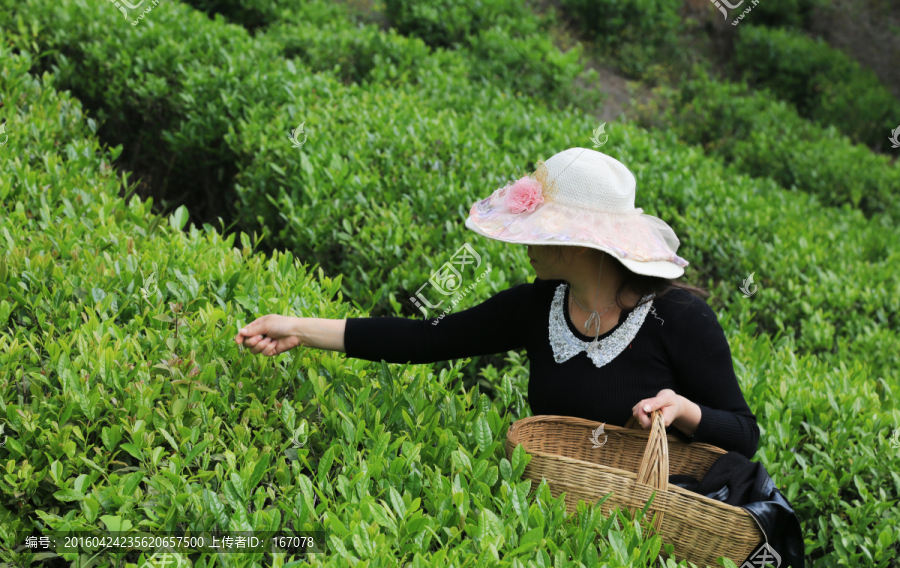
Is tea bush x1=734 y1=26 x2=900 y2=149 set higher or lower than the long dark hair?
higher

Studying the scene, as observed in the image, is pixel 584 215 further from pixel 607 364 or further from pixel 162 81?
pixel 162 81

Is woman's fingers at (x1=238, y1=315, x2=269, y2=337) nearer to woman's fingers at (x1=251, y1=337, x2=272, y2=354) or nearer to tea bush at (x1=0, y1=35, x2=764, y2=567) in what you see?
woman's fingers at (x1=251, y1=337, x2=272, y2=354)

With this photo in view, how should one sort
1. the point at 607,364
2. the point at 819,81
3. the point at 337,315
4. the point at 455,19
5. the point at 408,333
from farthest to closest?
the point at 819,81, the point at 455,19, the point at 337,315, the point at 408,333, the point at 607,364

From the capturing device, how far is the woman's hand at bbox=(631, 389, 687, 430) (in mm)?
1900

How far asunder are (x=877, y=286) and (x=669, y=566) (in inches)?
149

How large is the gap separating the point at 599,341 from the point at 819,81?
35.0 ft

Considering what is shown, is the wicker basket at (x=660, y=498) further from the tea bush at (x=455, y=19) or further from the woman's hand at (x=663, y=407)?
the tea bush at (x=455, y=19)

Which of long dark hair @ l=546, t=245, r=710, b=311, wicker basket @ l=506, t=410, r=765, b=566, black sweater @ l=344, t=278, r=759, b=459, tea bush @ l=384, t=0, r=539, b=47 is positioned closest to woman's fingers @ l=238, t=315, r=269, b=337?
black sweater @ l=344, t=278, r=759, b=459

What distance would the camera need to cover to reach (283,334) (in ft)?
7.22

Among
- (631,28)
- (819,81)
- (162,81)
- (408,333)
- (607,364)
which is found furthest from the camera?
(631,28)

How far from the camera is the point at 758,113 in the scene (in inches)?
330

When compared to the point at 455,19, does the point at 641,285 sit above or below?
below

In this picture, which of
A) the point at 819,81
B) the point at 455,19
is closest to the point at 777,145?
the point at 455,19

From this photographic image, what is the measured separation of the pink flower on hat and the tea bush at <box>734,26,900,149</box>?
986 centimetres
